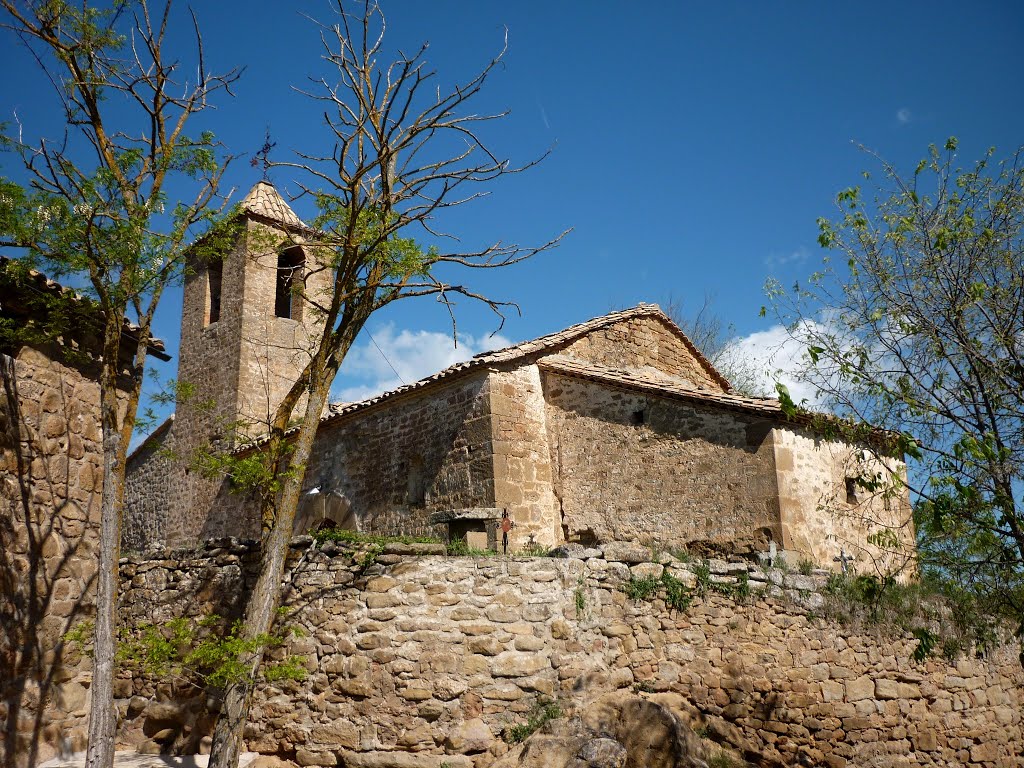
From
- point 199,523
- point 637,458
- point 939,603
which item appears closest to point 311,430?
point 637,458

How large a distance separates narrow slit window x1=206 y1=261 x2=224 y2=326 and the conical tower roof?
1927 millimetres

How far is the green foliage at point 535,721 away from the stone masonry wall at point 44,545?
13.0 ft

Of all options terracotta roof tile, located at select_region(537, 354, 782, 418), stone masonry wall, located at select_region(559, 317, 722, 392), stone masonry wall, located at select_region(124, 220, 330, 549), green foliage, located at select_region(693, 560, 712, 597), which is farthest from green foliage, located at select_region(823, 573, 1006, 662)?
stone masonry wall, located at select_region(124, 220, 330, 549)

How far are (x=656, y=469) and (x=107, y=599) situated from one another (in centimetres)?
679

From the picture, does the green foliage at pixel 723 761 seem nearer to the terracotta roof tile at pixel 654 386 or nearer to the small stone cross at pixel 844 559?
the small stone cross at pixel 844 559

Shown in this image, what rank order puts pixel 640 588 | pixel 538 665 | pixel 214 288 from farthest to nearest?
pixel 214 288, pixel 640 588, pixel 538 665

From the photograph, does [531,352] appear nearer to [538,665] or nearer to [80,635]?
[538,665]

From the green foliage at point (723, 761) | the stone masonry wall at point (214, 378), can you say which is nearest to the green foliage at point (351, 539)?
the green foliage at point (723, 761)

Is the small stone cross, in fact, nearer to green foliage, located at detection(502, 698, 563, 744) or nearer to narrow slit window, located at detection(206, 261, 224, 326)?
green foliage, located at detection(502, 698, 563, 744)

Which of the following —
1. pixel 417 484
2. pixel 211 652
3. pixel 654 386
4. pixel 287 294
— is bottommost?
pixel 211 652

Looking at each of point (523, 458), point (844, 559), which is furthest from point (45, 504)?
point (844, 559)

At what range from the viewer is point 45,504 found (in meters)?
7.61

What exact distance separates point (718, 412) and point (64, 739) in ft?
26.0

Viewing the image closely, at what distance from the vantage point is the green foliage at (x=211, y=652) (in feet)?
23.9
